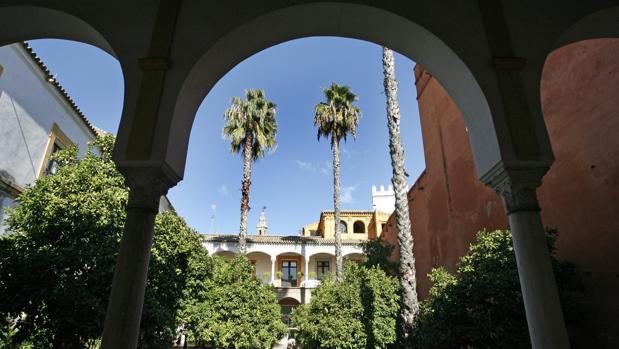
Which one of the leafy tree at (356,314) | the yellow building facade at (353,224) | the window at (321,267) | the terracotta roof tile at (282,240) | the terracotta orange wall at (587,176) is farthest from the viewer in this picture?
the yellow building facade at (353,224)

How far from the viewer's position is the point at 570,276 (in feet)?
21.2

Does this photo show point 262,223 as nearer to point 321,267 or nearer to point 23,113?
point 321,267

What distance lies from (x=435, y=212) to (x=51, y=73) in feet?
44.3

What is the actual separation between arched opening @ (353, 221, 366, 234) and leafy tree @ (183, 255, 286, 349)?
1002 inches

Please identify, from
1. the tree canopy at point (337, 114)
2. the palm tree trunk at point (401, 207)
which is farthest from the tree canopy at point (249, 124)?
the palm tree trunk at point (401, 207)

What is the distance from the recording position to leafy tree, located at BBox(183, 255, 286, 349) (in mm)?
12820

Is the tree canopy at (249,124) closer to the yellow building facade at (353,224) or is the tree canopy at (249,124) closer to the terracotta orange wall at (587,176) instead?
the terracotta orange wall at (587,176)

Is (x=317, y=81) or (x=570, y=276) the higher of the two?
(x=317, y=81)

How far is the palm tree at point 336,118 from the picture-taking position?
2011 cm

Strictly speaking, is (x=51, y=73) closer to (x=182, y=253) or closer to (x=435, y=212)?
(x=182, y=253)

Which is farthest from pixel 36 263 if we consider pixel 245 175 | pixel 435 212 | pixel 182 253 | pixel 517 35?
pixel 245 175

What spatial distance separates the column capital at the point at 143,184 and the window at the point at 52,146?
10.7 metres

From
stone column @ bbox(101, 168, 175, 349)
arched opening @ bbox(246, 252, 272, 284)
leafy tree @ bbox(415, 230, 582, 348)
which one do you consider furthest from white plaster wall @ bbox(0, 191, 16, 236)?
arched opening @ bbox(246, 252, 272, 284)

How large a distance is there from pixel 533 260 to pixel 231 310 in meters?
12.2
